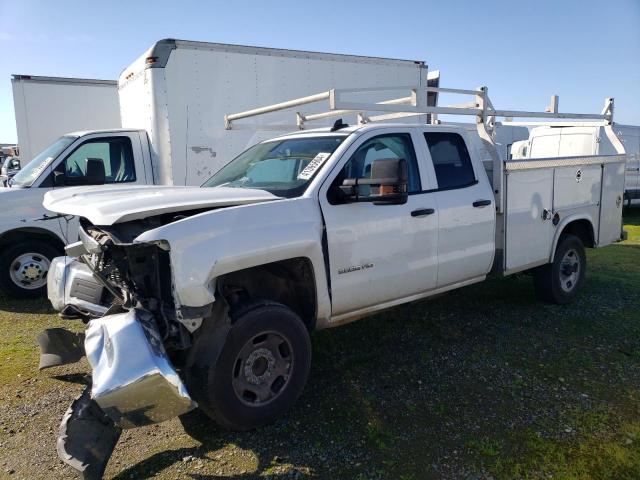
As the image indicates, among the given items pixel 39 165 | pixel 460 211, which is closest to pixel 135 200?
pixel 460 211

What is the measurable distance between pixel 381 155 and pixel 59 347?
3136 mm

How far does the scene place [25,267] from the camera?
6.59m

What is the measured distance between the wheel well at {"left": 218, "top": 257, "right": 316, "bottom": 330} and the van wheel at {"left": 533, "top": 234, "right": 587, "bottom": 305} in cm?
339

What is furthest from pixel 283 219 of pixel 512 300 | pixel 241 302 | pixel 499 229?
pixel 512 300

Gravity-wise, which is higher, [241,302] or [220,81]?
[220,81]

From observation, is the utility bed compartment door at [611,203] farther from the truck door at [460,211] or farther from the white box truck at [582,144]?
the white box truck at [582,144]

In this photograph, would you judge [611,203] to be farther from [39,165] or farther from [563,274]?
[39,165]

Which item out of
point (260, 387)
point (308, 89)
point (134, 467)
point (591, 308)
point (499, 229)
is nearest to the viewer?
point (134, 467)

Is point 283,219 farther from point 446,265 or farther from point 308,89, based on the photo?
point 308,89

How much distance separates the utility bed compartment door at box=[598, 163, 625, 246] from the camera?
6.45 meters

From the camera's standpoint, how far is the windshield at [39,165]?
21.7 feet

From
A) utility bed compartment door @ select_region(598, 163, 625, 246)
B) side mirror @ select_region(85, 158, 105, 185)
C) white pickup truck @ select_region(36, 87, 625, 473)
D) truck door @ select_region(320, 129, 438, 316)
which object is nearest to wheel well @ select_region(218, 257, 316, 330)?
white pickup truck @ select_region(36, 87, 625, 473)

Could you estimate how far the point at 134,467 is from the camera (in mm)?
3160

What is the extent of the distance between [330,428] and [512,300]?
3650mm
